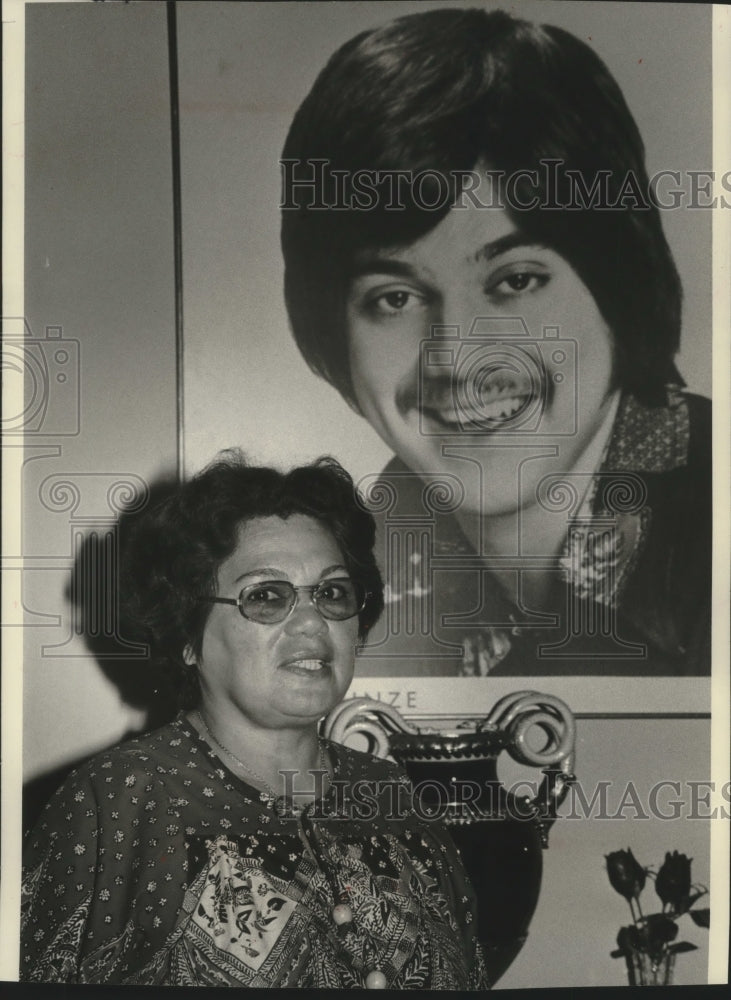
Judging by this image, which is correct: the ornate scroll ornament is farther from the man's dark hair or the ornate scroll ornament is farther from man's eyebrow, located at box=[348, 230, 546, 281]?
man's eyebrow, located at box=[348, 230, 546, 281]

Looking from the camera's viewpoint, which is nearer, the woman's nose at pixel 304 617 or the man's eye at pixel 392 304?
the woman's nose at pixel 304 617

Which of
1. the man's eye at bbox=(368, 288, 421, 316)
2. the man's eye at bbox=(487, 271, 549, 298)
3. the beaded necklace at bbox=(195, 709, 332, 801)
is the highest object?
the man's eye at bbox=(487, 271, 549, 298)

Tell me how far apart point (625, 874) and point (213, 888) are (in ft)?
2.45

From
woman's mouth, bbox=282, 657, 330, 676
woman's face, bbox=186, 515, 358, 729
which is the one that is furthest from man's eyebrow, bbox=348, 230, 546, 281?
woman's mouth, bbox=282, 657, 330, 676

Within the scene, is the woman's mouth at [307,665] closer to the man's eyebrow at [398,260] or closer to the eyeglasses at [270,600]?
the eyeglasses at [270,600]

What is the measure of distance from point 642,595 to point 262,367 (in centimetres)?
82

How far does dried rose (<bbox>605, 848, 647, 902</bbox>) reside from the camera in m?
1.99

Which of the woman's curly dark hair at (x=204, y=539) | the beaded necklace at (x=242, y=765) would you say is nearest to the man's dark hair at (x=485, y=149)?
the woman's curly dark hair at (x=204, y=539)

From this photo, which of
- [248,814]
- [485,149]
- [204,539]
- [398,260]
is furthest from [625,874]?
[485,149]

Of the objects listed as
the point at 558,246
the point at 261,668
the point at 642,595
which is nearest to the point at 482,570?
the point at 642,595

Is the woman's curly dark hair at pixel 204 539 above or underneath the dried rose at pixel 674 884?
above

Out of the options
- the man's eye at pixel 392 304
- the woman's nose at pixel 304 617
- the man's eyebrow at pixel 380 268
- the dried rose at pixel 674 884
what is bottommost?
the dried rose at pixel 674 884

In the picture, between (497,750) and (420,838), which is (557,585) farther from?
(420,838)

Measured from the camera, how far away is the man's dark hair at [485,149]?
6.66ft
